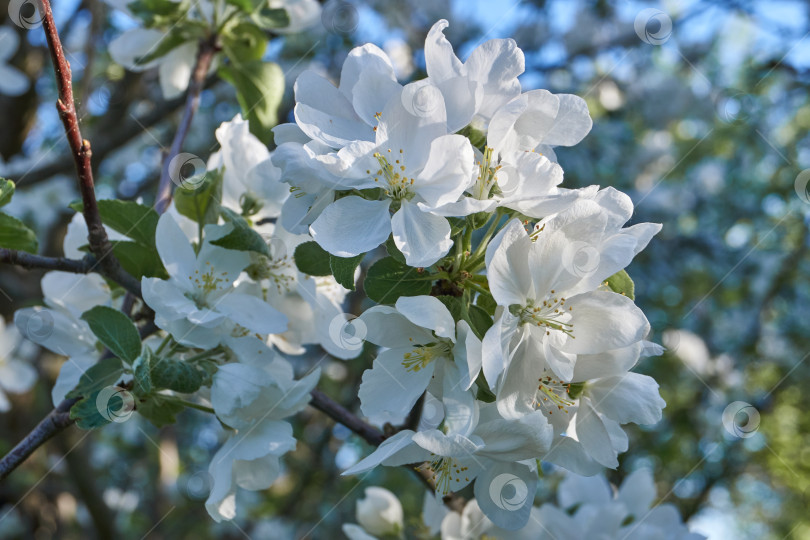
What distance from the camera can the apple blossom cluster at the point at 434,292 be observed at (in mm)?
901

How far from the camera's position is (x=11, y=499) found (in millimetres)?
3477

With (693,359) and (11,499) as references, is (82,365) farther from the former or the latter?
(693,359)

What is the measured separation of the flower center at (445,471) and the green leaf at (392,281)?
23cm

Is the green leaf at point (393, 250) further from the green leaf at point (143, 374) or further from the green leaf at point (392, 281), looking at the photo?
the green leaf at point (143, 374)

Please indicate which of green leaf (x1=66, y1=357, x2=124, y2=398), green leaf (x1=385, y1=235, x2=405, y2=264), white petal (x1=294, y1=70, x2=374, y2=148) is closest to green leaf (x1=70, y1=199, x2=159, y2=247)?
green leaf (x1=66, y1=357, x2=124, y2=398)

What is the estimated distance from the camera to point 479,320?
0.94 metres

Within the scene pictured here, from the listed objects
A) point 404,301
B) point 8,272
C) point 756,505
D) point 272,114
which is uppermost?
point 404,301

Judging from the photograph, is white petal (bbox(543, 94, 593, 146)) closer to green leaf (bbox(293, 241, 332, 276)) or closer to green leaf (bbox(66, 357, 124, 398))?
green leaf (bbox(293, 241, 332, 276))

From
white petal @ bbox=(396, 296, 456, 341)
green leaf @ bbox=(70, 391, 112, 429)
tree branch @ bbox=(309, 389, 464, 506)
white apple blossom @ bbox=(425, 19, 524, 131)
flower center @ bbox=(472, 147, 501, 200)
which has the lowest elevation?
tree branch @ bbox=(309, 389, 464, 506)

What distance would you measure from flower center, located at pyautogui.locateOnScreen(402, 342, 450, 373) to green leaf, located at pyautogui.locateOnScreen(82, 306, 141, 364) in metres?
0.41

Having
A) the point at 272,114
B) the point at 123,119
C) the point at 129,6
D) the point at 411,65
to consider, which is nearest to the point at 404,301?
the point at 272,114

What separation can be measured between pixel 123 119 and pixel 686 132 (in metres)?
5.81

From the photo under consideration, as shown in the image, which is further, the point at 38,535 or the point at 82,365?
the point at 38,535

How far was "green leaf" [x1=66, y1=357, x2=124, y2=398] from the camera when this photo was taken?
106 centimetres
